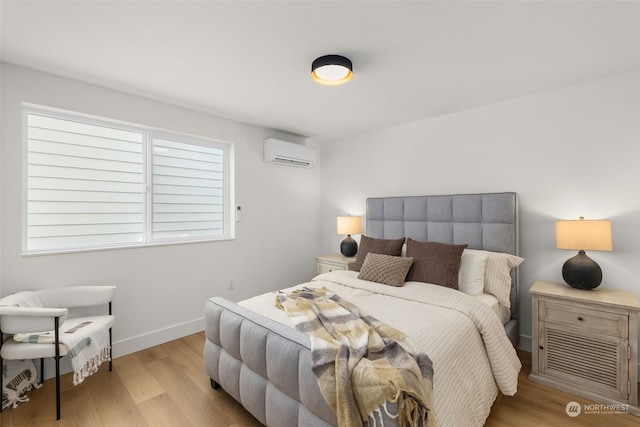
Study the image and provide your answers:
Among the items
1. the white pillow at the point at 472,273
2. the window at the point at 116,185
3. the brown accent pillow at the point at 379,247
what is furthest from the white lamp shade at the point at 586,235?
the window at the point at 116,185

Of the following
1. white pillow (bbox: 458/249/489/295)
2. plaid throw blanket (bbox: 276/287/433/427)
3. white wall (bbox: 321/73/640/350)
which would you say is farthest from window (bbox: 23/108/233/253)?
white pillow (bbox: 458/249/489/295)

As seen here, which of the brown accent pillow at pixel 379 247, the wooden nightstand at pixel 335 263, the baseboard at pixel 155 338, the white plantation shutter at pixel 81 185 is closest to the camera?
the white plantation shutter at pixel 81 185

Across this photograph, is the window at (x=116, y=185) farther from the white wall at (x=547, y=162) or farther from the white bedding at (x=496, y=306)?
the white bedding at (x=496, y=306)

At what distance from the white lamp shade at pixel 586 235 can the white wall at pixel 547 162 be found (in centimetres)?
35

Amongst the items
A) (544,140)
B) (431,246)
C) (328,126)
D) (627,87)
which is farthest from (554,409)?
(328,126)

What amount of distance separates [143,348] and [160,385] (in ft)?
2.44

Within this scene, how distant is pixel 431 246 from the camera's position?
270 centimetres

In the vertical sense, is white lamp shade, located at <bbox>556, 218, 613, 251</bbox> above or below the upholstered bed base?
above

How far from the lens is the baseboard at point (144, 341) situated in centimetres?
229

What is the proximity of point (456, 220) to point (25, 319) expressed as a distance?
137 inches

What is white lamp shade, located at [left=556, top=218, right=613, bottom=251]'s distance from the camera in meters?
2.12

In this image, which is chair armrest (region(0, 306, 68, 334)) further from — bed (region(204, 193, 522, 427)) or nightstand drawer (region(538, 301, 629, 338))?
nightstand drawer (region(538, 301, 629, 338))

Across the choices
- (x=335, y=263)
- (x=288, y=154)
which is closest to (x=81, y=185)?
(x=288, y=154)

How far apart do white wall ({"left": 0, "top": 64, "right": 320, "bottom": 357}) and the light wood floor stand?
0.53m
